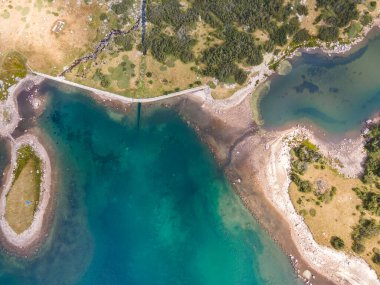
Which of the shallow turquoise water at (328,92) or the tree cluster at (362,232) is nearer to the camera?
the tree cluster at (362,232)

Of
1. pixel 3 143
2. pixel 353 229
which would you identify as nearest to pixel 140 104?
pixel 3 143

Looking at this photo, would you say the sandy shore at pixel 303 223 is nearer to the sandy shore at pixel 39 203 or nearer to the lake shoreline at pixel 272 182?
the lake shoreline at pixel 272 182

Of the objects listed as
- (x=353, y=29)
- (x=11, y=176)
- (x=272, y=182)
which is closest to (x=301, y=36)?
(x=353, y=29)

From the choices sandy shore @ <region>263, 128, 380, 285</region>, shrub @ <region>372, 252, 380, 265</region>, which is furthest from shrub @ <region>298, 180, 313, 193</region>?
shrub @ <region>372, 252, 380, 265</region>

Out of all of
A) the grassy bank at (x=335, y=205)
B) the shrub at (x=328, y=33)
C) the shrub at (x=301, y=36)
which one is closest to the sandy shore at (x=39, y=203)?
the grassy bank at (x=335, y=205)

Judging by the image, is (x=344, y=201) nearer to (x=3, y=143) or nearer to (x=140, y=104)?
(x=140, y=104)

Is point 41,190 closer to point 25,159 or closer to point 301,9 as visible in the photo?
point 25,159

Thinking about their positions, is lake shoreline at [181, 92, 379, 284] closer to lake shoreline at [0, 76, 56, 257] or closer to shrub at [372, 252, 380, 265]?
shrub at [372, 252, 380, 265]
